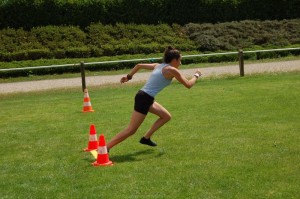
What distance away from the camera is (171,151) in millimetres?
7719

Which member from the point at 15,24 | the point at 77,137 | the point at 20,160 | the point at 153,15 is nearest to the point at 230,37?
the point at 153,15

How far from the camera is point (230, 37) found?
29.8m

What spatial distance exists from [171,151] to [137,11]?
2518 centimetres

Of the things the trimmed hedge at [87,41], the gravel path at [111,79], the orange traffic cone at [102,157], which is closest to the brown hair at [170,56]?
the orange traffic cone at [102,157]

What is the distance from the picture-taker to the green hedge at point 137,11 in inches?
1161

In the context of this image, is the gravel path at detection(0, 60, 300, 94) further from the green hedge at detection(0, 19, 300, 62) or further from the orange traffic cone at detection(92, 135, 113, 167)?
the orange traffic cone at detection(92, 135, 113, 167)

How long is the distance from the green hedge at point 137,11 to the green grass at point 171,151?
16.5m

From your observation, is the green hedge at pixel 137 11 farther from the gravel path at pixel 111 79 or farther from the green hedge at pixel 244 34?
the gravel path at pixel 111 79

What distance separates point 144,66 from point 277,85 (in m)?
9.03

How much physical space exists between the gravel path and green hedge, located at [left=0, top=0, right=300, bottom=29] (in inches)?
357

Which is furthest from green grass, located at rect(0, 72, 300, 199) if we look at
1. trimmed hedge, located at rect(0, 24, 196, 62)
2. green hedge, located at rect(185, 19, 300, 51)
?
green hedge, located at rect(185, 19, 300, 51)

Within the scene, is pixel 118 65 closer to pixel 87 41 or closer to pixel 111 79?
pixel 111 79

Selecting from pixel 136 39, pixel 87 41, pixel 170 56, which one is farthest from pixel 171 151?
pixel 136 39

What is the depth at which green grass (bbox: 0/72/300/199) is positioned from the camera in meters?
5.86
